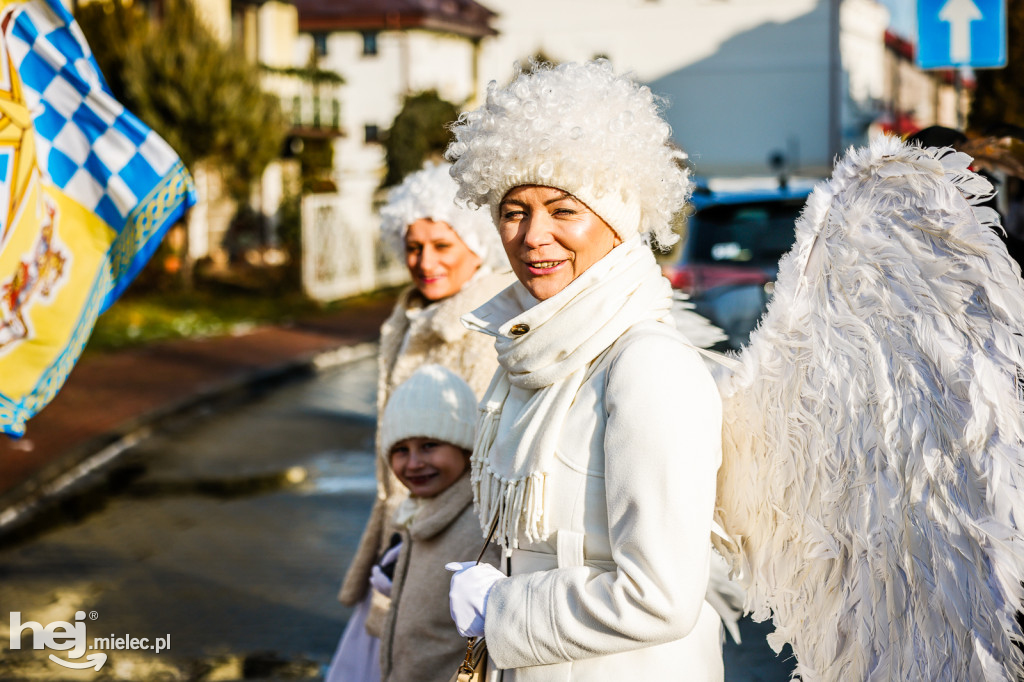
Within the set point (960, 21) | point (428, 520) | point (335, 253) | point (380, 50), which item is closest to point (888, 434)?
point (428, 520)

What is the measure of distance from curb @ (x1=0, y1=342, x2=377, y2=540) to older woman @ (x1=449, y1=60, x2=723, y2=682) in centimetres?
588

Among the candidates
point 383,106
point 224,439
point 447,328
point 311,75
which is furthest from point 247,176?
point 383,106

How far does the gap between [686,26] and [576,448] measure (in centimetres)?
3468

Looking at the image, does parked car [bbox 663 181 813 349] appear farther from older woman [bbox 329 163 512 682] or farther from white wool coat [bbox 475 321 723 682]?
white wool coat [bbox 475 321 723 682]

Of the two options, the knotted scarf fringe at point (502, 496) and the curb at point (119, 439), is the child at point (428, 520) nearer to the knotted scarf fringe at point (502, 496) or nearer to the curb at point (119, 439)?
the knotted scarf fringe at point (502, 496)

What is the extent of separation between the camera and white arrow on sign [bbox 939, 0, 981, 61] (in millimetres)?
7066

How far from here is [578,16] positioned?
3584 centimetres

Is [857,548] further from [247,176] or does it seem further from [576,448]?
[247,176]

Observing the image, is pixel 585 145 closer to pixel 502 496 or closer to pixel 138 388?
pixel 502 496

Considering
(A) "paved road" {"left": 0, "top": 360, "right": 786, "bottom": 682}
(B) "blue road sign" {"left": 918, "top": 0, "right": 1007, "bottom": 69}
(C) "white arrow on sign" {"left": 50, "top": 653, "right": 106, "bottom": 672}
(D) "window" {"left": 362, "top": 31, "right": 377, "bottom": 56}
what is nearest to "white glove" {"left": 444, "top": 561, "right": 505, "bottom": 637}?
(A) "paved road" {"left": 0, "top": 360, "right": 786, "bottom": 682}

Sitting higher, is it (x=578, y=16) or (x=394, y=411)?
(x=578, y=16)

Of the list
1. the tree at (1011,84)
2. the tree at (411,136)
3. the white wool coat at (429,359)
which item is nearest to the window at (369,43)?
the tree at (411,136)

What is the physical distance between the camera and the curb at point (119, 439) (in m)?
7.62

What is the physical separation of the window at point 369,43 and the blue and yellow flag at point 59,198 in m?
38.4
